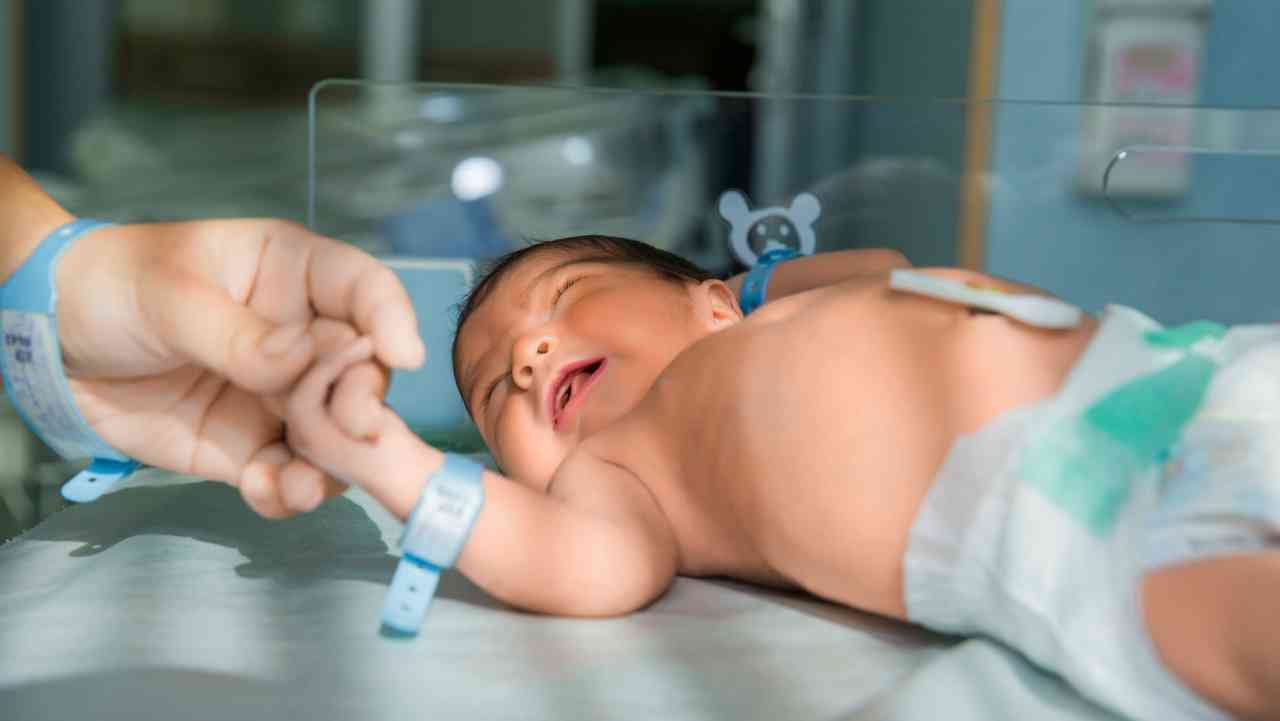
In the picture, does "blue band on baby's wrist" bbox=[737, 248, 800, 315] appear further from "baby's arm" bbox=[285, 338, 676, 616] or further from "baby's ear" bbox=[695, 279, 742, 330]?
"baby's arm" bbox=[285, 338, 676, 616]

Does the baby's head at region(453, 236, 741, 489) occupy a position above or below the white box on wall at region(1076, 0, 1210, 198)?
below

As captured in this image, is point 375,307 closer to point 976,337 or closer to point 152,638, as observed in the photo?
point 152,638

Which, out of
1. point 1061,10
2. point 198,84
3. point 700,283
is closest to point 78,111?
point 198,84

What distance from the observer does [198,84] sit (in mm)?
3410

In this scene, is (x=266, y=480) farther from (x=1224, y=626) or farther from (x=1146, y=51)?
(x=1146, y=51)

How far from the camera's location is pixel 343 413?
62 centimetres

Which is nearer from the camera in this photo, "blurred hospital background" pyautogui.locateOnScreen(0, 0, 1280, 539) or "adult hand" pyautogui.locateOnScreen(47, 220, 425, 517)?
"adult hand" pyautogui.locateOnScreen(47, 220, 425, 517)

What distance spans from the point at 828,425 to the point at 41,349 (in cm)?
42

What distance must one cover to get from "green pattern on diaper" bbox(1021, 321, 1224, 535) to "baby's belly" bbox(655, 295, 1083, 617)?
0.04 meters

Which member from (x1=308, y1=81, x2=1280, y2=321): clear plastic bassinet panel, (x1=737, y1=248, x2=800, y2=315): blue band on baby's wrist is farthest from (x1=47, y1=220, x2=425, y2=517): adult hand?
(x1=308, y1=81, x2=1280, y2=321): clear plastic bassinet panel

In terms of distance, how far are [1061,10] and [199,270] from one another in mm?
1624

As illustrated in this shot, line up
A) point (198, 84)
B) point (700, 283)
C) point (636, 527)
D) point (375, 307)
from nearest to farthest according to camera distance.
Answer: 1. point (375, 307)
2. point (636, 527)
3. point (700, 283)
4. point (198, 84)

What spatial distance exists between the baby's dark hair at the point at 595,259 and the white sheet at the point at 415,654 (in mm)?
252

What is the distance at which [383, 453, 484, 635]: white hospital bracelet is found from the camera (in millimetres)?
654
